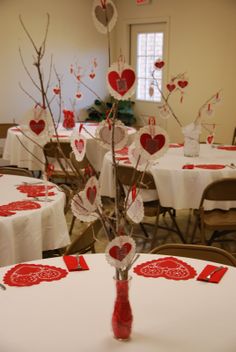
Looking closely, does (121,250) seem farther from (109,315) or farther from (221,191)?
(221,191)

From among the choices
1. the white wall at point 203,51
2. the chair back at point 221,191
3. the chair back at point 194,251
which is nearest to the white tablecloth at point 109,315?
the chair back at point 194,251

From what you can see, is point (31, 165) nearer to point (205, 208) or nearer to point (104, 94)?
point (205, 208)

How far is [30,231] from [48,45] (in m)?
5.41

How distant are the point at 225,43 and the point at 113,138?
6080 millimetres

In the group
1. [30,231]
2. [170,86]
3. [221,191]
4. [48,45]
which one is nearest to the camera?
[30,231]

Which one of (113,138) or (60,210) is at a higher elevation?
(113,138)

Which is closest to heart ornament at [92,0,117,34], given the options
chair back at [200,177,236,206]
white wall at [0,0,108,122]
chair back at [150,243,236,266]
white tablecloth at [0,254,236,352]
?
white tablecloth at [0,254,236,352]

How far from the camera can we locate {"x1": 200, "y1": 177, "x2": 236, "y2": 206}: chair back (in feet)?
11.4

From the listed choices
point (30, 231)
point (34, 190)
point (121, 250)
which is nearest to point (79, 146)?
point (121, 250)

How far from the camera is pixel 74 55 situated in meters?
7.91

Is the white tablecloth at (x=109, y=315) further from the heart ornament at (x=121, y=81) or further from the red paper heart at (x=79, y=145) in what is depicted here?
the heart ornament at (x=121, y=81)

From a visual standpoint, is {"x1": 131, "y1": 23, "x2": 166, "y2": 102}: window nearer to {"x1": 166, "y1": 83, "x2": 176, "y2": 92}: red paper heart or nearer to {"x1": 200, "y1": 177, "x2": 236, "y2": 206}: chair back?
{"x1": 166, "y1": 83, "x2": 176, "y2": 92}: red paper heart

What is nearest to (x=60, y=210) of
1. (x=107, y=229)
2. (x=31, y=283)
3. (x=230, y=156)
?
(x=31, y=283)

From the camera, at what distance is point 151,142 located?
4.46ft
